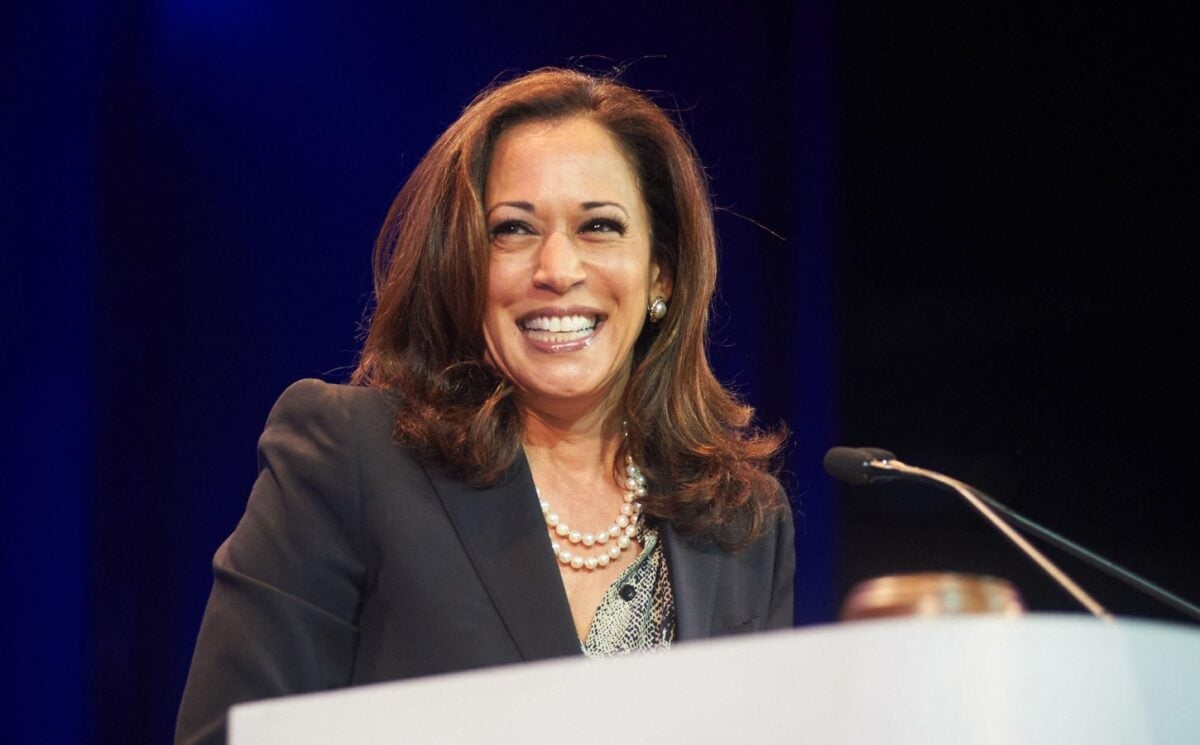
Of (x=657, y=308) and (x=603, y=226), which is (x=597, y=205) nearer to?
(x=603, y=226)

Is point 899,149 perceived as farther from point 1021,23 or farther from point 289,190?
point 289,190

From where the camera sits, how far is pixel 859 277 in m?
3.44

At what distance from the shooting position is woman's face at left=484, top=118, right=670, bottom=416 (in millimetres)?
1770

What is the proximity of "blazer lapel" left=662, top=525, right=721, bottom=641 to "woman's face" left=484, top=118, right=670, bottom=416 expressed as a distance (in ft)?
0.76

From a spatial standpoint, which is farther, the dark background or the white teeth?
the dark background

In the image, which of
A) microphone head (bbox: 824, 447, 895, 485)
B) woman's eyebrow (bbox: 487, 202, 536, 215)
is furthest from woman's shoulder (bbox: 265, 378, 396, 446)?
microphone head (bbox: 824, 447, 895, 485)

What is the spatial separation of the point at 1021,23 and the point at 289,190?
1733mm

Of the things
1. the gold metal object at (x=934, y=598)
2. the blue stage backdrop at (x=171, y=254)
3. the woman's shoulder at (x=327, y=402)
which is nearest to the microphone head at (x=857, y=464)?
the woman's shoulder at (x=327, y=402)

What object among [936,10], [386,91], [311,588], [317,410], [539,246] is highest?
[936,10]

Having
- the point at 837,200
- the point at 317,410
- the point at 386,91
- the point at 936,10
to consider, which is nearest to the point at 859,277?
the point at 837,200

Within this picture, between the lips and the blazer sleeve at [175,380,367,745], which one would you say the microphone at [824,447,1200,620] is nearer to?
the lips

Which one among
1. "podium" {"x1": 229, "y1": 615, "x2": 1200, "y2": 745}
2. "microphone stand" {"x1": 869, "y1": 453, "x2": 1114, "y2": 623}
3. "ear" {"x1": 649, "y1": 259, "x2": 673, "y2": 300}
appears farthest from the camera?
"ear" {"x1": 649, "y1": 259, "x2": 673, "y2": 300}

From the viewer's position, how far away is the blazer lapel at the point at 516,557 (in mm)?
1570

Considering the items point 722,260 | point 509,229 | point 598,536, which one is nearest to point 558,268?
point 509,229
